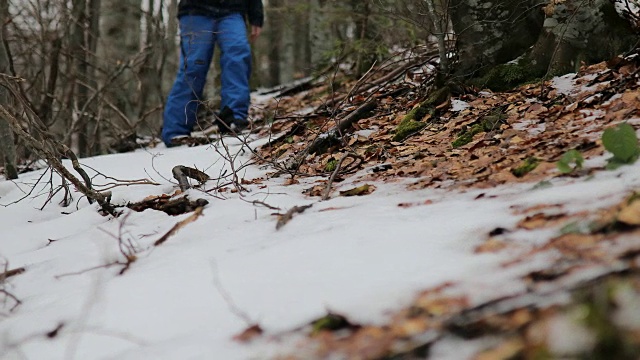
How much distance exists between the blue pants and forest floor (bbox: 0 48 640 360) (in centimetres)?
189

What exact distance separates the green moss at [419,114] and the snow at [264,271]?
35.9 inches

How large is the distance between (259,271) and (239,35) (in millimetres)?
3645

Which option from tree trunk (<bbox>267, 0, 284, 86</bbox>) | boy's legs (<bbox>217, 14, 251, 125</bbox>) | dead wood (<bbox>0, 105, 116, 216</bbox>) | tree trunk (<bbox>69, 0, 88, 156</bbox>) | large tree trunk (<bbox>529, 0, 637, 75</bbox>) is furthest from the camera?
tree trunk (<bbox>267, 0, 284, 86</bbox>)

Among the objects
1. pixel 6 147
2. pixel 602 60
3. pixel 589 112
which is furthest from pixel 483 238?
pixel 6 147

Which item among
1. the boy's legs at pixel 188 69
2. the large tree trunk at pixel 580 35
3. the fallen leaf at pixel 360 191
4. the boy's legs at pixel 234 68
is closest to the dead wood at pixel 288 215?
the fallen leaf at pixel 360 191

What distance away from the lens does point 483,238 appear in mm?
1342

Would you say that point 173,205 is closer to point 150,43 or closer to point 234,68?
→ point 234,68

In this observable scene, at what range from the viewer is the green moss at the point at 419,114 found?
3.08 m

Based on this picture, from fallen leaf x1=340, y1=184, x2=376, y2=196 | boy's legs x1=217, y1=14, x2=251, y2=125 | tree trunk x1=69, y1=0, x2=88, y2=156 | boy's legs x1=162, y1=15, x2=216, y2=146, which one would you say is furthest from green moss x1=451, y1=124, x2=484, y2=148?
tree trunk x1=69, y1=0, x2=88, y2=156

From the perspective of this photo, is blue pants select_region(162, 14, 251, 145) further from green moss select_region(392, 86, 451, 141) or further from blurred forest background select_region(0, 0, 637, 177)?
green moss select_region(392, 86, 451, 141)

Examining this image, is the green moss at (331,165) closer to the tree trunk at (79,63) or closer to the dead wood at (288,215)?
the dead wood at (288,215)

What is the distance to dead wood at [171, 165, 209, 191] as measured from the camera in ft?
8.95

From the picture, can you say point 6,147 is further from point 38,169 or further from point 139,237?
point 139,237

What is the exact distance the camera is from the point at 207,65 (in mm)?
4730
